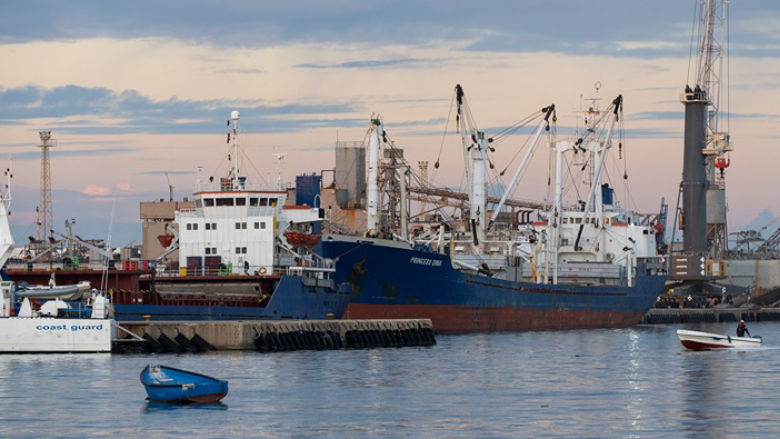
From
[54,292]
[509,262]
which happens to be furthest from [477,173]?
[54,292]

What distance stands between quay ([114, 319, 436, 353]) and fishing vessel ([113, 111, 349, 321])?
2869mm

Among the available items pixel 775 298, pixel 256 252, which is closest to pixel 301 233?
pixel 256 252

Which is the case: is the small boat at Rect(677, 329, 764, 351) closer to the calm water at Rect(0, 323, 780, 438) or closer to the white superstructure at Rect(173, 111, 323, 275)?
the calm water at Rect(0, 323, 780, 438)

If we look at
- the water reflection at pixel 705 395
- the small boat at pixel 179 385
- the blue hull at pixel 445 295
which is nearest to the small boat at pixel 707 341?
the water reflection at pixel 705 395

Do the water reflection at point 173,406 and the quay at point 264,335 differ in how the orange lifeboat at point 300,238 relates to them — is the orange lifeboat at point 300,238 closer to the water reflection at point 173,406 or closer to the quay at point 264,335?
the quay at point 264,335

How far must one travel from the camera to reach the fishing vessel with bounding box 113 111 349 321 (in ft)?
229

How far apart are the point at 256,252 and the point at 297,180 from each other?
37.5 metres

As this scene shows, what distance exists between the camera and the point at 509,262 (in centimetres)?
10262

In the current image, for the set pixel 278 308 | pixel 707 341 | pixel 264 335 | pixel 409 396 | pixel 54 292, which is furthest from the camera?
pixel 707 341

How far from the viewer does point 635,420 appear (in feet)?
134

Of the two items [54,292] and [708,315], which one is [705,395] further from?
[708,315]

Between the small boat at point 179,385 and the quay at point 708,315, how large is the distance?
3423 inches

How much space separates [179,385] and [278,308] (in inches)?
1064

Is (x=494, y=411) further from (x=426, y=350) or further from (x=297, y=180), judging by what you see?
(x=297, y=180)
